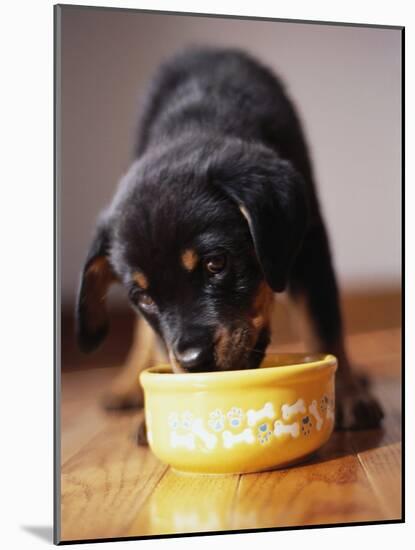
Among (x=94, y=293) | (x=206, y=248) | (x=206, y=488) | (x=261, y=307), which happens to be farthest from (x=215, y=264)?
(x=206, y=488)

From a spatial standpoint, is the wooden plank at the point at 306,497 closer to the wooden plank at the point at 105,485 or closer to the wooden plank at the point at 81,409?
the wooden plank at the point at 105,485

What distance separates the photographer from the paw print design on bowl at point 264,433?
4.95ft

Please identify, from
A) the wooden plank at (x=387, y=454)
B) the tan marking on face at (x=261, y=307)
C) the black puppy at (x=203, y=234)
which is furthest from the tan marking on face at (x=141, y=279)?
the wooden plank at (x=387, y=454)

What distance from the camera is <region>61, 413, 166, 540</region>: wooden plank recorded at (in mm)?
1463

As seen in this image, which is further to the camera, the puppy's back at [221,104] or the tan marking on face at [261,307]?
the puppy's back at [221,104]

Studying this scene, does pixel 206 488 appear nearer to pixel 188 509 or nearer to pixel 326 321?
pixel 188 509

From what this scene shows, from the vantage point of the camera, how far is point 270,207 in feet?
5.15

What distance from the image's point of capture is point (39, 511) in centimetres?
155

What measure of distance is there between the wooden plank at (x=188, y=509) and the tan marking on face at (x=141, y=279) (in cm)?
38

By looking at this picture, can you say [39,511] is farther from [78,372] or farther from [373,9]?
[373,9]

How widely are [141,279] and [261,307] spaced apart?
0.24 meters

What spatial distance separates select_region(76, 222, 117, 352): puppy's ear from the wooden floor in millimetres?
87

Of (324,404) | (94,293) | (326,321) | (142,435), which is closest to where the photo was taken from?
(324,404)
